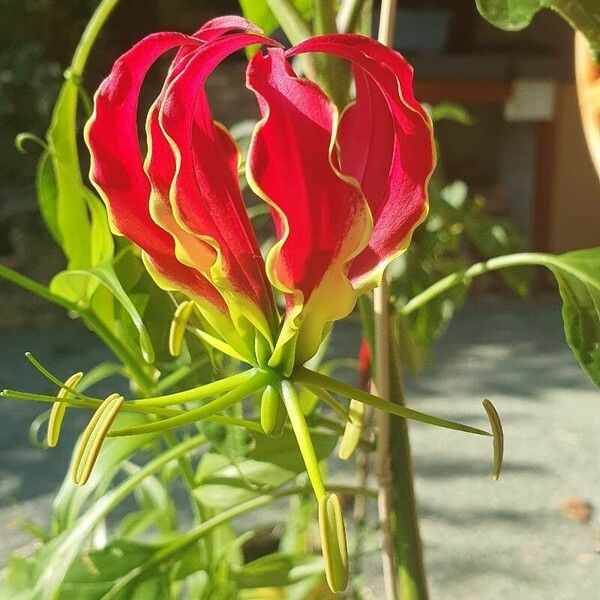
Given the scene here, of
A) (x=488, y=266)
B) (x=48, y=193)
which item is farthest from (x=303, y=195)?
(x=48, y=193)

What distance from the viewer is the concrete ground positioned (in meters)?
1.36

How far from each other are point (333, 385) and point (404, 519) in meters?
0.16

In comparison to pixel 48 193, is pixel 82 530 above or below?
below

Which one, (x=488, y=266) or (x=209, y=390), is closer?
(x=209, y=390)

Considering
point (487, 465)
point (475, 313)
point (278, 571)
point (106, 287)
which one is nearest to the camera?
point (106, 287)

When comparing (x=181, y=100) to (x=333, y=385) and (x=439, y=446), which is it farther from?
(x=439, y=446)

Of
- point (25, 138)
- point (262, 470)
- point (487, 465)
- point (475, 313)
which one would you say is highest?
point (25, 138)

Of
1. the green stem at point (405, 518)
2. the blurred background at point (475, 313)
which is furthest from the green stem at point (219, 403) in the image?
the blurred background at point (475, 313)

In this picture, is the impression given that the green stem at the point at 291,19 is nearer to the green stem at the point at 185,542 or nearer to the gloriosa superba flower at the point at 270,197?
the gloriosa superba flower at the point at 270,197

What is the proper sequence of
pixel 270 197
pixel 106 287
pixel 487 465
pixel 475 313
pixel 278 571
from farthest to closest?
pixel 475 313, pixel 487 465, pixel 278 571, pixel 106 287, pixel 270 197

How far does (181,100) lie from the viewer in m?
0.31

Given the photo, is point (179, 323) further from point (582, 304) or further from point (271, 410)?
point (582, 304)

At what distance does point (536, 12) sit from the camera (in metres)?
0.33

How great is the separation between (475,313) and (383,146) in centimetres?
292
